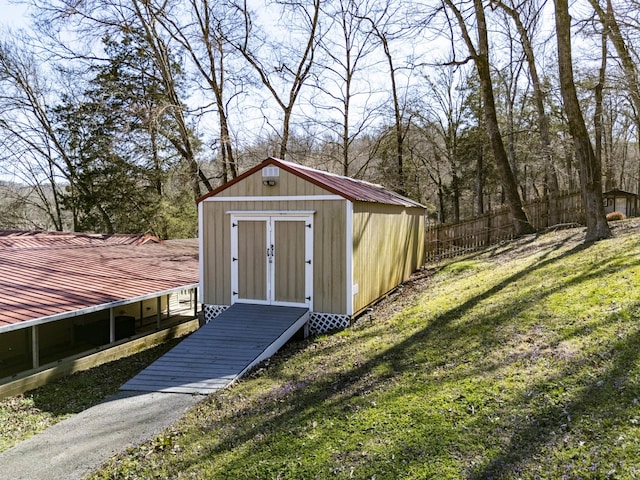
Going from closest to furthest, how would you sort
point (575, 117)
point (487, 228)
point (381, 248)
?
point (575, 117) < point (381, 248) < point (487, 228)

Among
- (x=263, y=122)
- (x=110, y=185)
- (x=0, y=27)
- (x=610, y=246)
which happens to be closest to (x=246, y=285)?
(x=610, y=246)

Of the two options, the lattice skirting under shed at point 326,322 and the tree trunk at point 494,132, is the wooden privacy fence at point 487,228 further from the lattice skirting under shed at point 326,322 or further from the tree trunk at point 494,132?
the lattice skirting under shed at point 326,322

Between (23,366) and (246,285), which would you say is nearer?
(23,366)

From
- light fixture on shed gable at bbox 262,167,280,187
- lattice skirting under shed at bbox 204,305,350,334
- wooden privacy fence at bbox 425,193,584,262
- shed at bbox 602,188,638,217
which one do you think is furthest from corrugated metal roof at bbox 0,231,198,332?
shed at bbox 602,188,638,217

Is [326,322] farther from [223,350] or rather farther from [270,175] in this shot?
[270,175]

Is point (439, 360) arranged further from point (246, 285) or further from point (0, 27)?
point (0, 27)

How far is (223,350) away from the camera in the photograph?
281 inches

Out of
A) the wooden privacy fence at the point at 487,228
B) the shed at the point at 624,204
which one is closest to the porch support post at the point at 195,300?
the wooden privacy fence at the point at 487,228

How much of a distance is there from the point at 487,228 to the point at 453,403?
11029 mm

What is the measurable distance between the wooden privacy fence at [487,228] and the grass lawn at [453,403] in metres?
6.75

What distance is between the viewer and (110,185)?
1991cm

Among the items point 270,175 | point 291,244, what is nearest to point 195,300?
point 291,244

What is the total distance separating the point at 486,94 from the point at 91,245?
12.8 m

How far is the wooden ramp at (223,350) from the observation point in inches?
243
